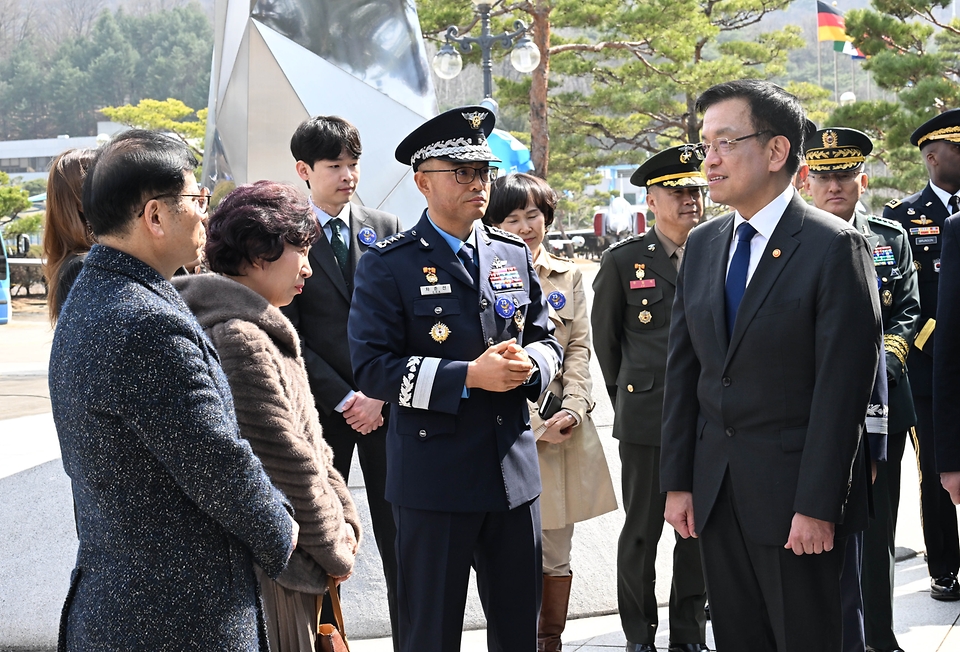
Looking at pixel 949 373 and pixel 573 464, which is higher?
pixel 949 373

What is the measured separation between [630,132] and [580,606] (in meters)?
21.3

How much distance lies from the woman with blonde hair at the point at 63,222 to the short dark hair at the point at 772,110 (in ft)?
6.22

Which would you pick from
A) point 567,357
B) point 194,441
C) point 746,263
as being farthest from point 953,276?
point 194,441

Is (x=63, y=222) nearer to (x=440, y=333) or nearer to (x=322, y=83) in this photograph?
(x=440, y=333)

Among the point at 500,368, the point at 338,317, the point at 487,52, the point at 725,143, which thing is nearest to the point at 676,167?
the point at 725,143

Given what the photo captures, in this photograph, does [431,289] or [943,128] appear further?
[943,128]

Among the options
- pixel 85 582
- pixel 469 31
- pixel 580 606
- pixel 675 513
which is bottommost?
pixel 580 606

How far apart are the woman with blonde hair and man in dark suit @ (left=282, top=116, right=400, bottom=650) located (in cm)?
80

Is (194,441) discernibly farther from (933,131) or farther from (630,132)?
(630,132)

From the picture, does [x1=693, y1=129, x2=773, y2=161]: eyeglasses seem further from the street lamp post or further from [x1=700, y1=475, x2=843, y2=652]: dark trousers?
the street lamp post

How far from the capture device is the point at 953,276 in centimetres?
284

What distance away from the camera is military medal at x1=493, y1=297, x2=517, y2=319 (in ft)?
9.42

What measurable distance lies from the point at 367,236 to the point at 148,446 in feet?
6.70

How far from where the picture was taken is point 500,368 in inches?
102
